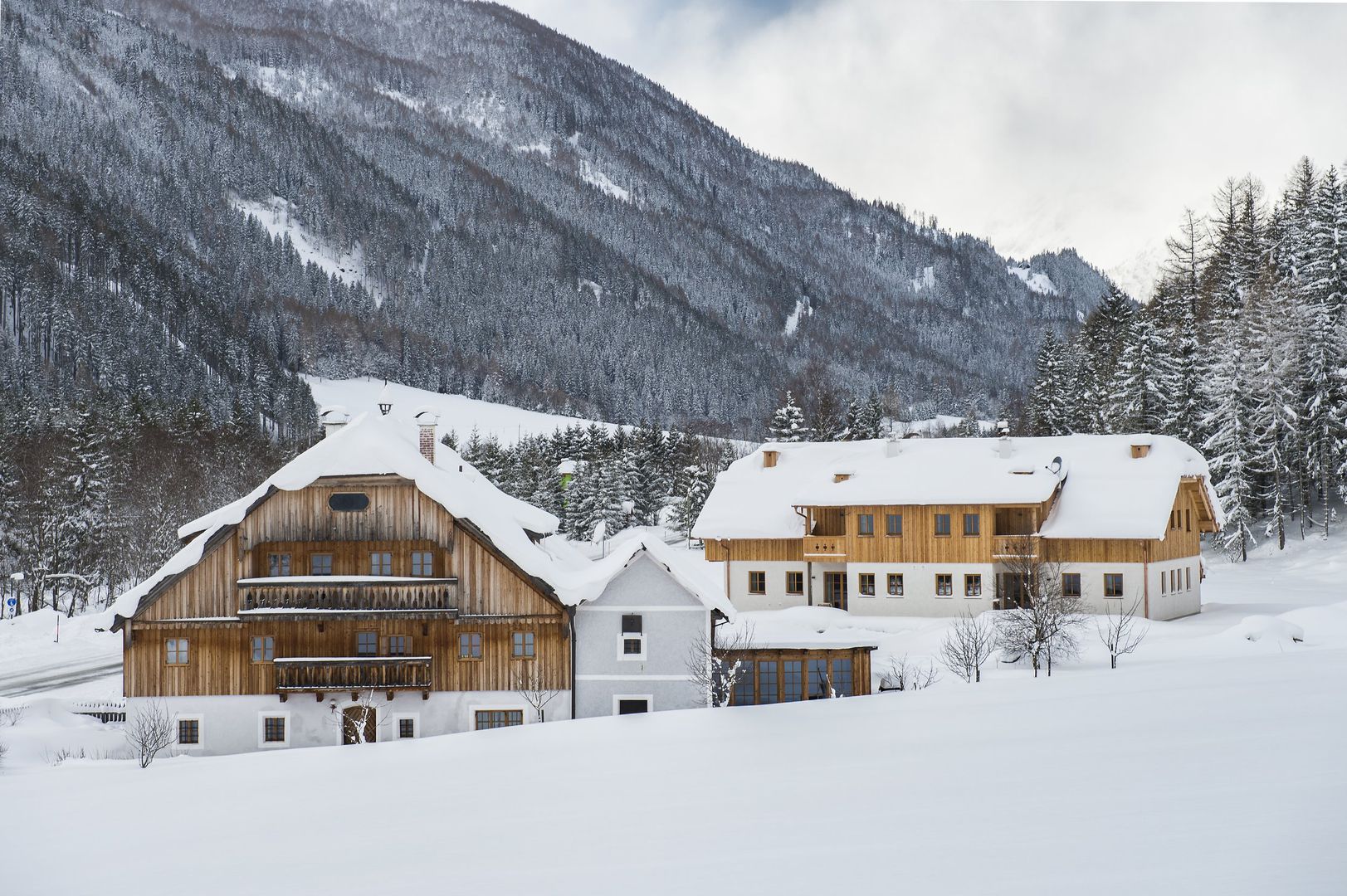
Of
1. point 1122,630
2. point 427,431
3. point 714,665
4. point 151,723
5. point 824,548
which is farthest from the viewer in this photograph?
point 824,548

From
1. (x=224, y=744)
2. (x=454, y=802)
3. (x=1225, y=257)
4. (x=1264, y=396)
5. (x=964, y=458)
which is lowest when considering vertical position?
(x=224, y=744)

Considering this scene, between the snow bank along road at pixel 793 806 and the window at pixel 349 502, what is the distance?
40.3 ft

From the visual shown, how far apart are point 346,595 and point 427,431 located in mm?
10433

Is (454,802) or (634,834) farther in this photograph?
(454,802)

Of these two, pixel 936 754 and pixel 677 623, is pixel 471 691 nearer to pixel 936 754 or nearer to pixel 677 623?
pixel 677 623

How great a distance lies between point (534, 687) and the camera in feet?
92.6

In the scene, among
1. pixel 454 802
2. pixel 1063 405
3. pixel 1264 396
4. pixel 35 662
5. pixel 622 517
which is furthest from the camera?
pixel 622 517

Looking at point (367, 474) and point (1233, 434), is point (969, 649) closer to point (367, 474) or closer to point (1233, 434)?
point (367, 474)

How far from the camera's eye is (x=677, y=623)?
28.3 metres

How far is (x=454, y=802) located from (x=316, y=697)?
57.8 ft

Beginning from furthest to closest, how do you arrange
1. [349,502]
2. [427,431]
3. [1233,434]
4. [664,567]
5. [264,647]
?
[1233,434] → [427,431] → [349,502] → [264,647] → [664,567]

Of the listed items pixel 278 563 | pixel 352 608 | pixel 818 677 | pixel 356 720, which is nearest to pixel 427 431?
pixel 278 563

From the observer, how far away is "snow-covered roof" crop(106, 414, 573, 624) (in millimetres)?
28156

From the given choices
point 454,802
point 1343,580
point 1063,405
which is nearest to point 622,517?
point 1063,405
